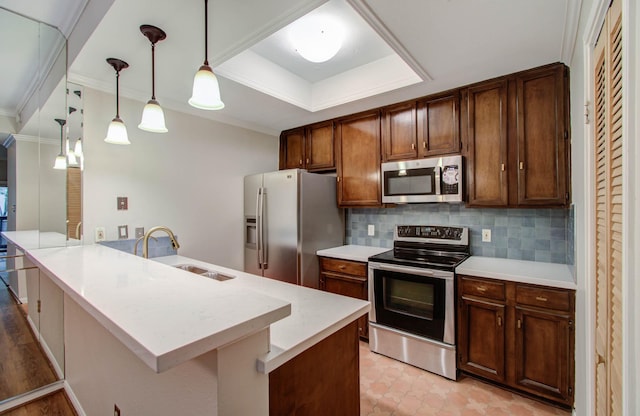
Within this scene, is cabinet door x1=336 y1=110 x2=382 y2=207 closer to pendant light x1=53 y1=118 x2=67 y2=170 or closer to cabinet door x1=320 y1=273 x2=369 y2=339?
cabinet door x1=320 y1=273 x2=369 y2=339

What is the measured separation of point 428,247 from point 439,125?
1.14 metres

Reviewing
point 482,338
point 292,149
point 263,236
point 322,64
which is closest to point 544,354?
point 482,338

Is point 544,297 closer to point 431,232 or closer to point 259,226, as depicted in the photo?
point 431,232

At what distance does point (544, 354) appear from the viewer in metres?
1.84

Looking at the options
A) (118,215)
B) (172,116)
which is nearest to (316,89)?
(172,116)

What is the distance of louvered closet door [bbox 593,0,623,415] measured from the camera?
0.82 m

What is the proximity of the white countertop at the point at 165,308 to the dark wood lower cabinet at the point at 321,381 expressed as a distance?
0.28 metres

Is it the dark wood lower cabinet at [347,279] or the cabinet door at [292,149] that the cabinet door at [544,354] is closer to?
the dark wood lower cabinet at [347,279]

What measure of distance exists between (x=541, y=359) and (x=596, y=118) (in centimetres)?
159

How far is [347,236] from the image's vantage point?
339 cm

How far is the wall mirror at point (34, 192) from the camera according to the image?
1.99 meters

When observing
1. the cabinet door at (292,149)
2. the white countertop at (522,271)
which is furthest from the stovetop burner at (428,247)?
the cabinet door at (292,149)

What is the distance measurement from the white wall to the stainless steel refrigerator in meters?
0.26

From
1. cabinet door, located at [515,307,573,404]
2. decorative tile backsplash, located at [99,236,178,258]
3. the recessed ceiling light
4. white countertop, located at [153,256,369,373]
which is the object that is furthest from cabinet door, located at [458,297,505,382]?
decorative tile backsplash, located at [99,236,178,258]
